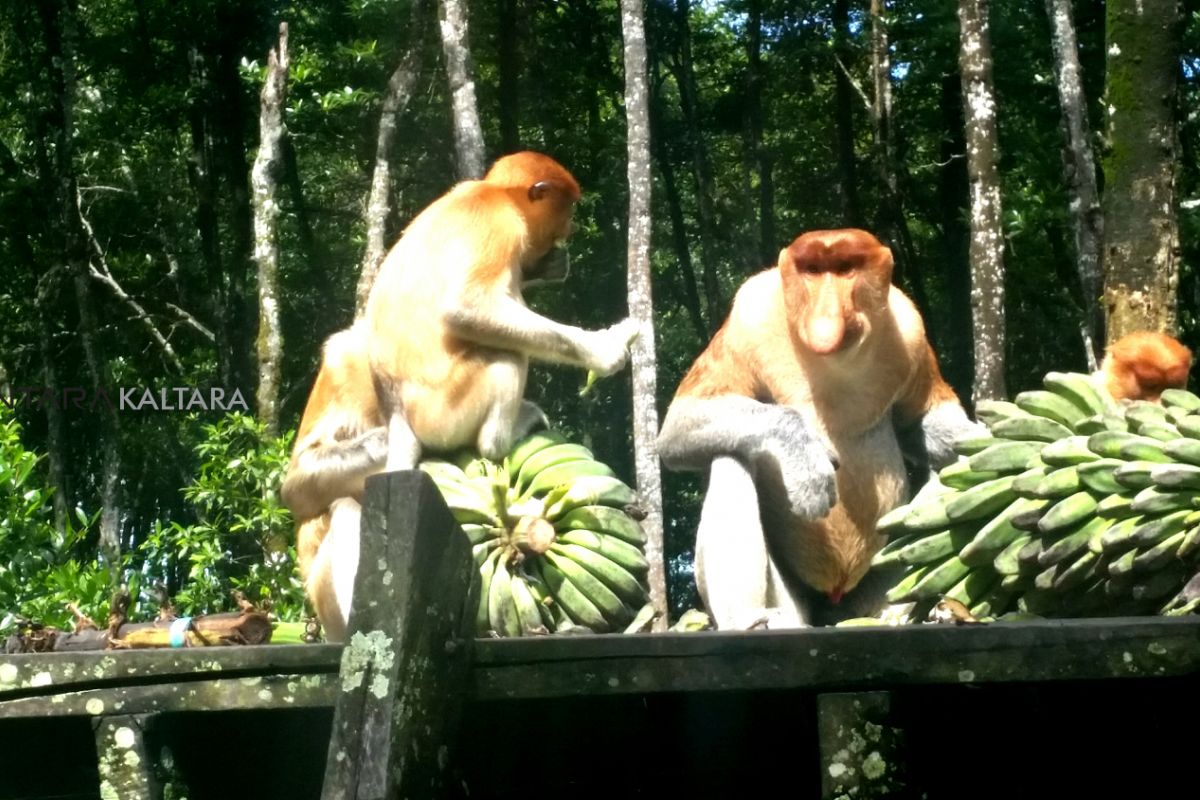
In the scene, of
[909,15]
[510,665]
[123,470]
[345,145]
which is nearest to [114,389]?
[123,470]

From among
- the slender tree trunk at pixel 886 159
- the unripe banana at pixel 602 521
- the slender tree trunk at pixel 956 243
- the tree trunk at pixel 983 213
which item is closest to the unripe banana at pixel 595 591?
the unripe banana at pixel 602 521

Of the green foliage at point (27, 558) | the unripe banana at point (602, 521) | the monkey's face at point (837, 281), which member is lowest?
the green foliage at point (27, 558)

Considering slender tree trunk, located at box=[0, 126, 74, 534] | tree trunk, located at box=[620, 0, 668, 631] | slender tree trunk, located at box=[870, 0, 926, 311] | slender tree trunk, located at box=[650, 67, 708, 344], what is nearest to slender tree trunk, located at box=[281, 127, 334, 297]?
slender tree trunk, located at box=[0, 126, 74, 534]

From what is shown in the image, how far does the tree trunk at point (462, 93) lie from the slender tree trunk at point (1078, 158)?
15.7ft

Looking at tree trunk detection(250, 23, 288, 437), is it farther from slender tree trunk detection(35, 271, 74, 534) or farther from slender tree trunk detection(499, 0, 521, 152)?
slender tree trunk detection(499, 0, 521, 152)

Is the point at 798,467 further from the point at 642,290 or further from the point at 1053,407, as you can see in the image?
the point at 642,290

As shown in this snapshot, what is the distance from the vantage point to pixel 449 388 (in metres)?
4.75

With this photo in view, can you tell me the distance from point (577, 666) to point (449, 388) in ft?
7.74

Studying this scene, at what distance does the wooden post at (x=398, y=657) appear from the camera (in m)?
2.24

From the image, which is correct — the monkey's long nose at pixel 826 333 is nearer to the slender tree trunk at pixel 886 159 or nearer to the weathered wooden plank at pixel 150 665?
the weathered wooden plank at pixel 150 665

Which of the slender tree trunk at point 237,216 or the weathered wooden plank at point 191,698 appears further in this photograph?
the slender tree trunk at point 237,216

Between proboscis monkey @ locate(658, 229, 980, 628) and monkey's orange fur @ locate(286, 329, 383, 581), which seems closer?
proboscis monkey @ locate(658, 229, 980, 628)

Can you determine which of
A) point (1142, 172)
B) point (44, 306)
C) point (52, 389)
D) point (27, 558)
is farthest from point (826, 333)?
point (44, 306)

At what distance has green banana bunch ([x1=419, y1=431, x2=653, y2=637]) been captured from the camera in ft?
12.5
